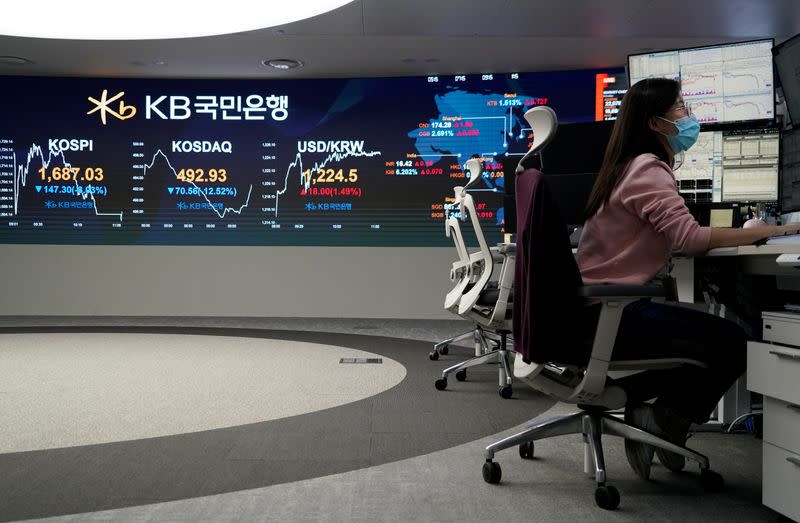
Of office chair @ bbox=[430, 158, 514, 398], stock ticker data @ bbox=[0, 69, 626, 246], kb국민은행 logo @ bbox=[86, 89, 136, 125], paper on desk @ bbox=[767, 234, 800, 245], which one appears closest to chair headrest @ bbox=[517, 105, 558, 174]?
paper on desk @ bbox=[767, 234, 800, 245]

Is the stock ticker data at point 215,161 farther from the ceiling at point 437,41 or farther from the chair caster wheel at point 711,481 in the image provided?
the chair caster wheel at point 711,481

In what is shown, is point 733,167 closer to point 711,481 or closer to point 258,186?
point 711,481

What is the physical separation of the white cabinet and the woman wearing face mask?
0.49 ft

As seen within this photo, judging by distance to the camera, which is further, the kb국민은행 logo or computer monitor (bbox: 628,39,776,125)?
the kb국민은행 logo

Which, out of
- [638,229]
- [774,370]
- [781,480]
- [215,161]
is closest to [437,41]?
[215,161]

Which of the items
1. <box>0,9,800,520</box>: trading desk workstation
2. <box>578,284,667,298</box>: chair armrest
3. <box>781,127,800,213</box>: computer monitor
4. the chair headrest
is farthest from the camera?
<box>0,9,800,520</box>: trading desk workstation

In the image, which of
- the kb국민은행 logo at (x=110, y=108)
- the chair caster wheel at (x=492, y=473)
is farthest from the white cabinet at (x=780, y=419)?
the kb국민은행 logo at (x=110, y=108)

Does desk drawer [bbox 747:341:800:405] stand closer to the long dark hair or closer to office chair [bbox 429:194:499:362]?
the long dark hair

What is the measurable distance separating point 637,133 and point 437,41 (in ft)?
14.9

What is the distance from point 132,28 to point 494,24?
120 inches

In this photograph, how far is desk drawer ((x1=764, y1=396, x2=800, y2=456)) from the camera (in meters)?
1.62

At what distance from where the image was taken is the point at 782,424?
167cm

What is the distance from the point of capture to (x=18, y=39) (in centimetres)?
615

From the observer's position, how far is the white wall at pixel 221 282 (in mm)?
7504
